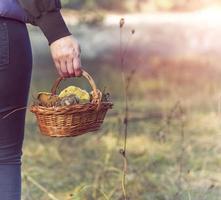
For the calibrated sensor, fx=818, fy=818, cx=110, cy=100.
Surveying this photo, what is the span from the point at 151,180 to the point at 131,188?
9cm

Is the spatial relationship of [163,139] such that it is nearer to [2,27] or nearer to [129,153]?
[129,153]

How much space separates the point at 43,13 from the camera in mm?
1980

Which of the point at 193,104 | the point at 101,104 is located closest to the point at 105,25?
the point at 193,104

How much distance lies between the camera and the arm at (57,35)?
1967 millimetres

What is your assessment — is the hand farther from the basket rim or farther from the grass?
the grass

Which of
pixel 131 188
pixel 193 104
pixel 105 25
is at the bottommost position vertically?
pixel 131 188

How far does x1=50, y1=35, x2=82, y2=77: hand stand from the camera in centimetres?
197

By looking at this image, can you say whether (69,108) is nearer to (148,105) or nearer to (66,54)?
(66,54)

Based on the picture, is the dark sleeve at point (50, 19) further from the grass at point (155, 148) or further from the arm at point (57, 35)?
the grass at point (155, 148)

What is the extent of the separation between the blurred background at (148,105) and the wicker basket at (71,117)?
4.18ft

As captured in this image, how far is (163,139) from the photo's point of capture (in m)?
3.43

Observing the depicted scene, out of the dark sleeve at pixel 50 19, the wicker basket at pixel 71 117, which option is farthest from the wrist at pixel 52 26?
the wicker basket at pixel 71 117

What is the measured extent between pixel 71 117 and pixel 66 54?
20cm

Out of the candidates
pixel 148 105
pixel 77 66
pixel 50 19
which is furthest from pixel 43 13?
pixel 148 105
